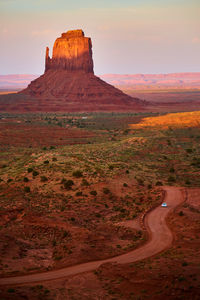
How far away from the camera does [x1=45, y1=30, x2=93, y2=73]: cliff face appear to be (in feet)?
546

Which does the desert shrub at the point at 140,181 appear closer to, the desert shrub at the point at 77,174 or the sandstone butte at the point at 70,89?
the desert shrub at the point at 77,174

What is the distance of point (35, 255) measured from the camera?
72.5ft

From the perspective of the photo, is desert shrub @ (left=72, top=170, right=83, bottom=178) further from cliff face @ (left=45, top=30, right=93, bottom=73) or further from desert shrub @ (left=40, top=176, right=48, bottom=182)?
cliff face @ (left=45, top=30, right=93, bottom=73)

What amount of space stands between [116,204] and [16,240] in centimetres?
1050

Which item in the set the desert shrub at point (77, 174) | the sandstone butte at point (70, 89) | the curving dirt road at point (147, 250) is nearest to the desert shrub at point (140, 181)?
the curving dirt road at point (147, 250)

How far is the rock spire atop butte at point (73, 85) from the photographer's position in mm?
150750

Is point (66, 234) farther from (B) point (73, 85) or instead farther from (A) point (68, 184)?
(B) point (73, 85)

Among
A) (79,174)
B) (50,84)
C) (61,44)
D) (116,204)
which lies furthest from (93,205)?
(61,44)

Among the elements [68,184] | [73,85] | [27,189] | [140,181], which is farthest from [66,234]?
[73,85]

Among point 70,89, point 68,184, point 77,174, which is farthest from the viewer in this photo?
point 70,89

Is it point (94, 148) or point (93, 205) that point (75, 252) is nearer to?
point (93, 205)

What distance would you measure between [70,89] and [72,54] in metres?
18.7

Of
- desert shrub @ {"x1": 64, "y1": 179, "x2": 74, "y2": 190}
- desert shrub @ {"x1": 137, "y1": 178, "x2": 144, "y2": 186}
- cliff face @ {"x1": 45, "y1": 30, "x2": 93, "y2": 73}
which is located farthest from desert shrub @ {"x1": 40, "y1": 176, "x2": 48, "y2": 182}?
cliff face @ {"x1": 45, "y1": 30, "x2": 93, "y2": 73}

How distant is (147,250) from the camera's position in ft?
74.9
